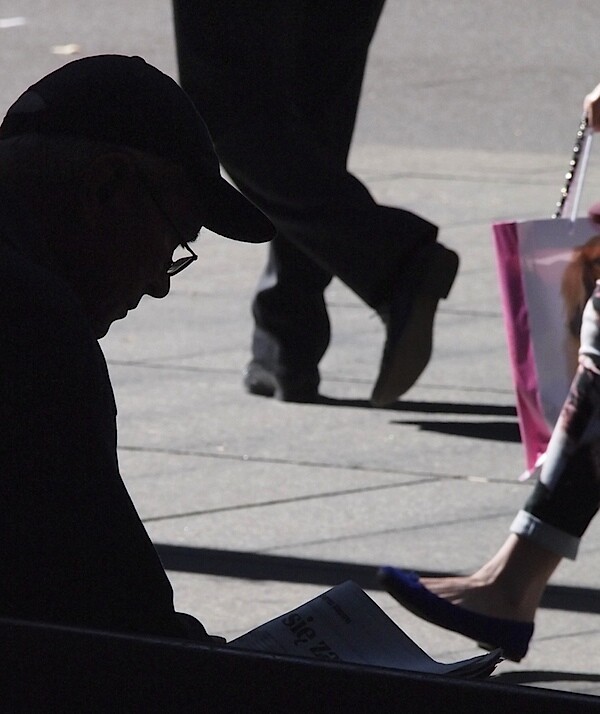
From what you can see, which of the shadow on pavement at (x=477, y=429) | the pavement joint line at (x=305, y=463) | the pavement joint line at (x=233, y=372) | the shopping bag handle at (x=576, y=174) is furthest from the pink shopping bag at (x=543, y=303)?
Answer: the pavement joint line at (x=233, y=372)

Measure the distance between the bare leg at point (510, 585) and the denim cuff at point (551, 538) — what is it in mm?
13

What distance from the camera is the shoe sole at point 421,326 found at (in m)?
4.62

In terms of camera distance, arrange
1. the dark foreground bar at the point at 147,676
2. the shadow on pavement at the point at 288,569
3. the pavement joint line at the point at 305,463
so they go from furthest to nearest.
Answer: the pavement joint line at the point at 305,463, the shadow on pavement at the point at 288,569, the dark foreground bar at the point at 147,676

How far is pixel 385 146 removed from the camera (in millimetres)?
9109

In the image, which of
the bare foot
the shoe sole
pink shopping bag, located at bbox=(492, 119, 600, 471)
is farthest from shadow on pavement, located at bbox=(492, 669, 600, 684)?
the shoe sole

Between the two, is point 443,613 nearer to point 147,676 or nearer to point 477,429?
point 477,429

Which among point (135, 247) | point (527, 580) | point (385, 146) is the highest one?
point (135, 247)

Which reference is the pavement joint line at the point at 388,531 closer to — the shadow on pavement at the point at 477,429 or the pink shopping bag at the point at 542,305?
the pink shopping bag at the point at 542,305

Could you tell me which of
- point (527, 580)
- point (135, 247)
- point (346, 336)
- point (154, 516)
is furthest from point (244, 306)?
point (135, 247)

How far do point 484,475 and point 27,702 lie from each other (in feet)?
9.86

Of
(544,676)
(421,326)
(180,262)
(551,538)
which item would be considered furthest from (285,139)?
(180,262)

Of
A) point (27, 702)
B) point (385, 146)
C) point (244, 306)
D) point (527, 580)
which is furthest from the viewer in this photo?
point (385, 146)

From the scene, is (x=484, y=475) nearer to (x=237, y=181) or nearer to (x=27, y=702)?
(x=237, y=181)

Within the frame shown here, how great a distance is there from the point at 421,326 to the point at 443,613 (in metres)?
1.11
